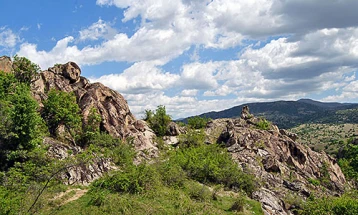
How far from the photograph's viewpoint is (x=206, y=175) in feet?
176

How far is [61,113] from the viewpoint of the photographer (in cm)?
5841

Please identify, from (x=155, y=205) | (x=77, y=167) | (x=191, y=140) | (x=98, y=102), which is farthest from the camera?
(x=191, y=140)

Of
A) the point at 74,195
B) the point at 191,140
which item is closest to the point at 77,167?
the point at 74,195

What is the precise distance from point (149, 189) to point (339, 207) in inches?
987

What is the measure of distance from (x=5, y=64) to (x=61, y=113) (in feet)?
67.5

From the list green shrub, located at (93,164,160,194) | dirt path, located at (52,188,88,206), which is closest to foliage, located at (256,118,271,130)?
green shrub, located at (93,164,160,194)

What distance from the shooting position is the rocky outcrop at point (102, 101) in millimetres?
67869

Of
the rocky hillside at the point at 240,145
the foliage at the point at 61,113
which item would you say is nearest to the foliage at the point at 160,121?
the rocky hillside at the point at 240,145

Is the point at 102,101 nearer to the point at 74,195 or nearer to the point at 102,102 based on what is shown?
the point at 102,102

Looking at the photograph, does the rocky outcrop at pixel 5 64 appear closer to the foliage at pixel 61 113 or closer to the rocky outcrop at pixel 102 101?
the rocky outcrop at pixel 102 101

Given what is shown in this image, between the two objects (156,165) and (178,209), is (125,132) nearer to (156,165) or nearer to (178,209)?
(156,165)

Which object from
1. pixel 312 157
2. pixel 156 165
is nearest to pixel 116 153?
pixel 156 165

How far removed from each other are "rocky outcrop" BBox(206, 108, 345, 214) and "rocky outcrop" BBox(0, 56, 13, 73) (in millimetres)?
51054

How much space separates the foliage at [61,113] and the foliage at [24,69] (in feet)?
27.1
